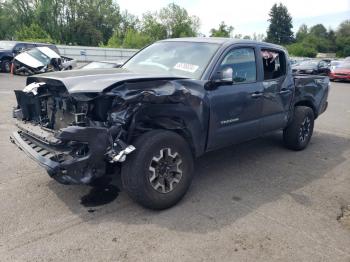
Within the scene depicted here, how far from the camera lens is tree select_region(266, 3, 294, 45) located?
96.9 metres

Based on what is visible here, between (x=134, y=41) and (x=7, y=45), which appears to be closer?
(x=7, y=45)

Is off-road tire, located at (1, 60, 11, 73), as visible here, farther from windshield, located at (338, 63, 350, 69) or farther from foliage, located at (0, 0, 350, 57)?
foliage, located at (0, 0, 350, 57)

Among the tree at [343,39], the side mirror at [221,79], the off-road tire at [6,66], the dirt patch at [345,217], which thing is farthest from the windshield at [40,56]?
the tree at [343,39]

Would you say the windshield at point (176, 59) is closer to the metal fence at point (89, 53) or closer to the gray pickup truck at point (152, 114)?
the gray pickup truck at point (152, 114)

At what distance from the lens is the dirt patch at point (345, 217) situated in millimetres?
3821

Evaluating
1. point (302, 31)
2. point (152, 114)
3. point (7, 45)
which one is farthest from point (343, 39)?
point (152, 114)

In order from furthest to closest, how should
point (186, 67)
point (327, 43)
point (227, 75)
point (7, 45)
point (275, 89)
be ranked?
point (327, 43) → point (7, 45) → point (275, 89) → point (186, 67) → point (227, 75)

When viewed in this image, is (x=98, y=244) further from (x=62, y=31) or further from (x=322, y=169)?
(x=62, y=31)

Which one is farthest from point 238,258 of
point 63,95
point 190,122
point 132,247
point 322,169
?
point 322,169

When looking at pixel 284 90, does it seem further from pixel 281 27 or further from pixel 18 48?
pixel 281 27

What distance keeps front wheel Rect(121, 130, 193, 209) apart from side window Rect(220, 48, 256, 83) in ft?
4.12

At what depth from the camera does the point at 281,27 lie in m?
97.3

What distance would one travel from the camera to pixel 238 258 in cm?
311

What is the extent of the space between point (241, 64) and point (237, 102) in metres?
0.59
